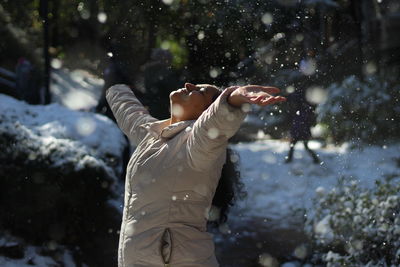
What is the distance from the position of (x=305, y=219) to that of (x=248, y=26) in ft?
6.74

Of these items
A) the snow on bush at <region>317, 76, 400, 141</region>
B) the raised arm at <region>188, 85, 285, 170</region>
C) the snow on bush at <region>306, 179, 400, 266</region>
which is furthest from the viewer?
the snow on bush at <region>317, 76, 400, 141</region>

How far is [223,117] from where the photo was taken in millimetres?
1862

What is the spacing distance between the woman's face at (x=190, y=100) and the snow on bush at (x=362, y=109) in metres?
3.95

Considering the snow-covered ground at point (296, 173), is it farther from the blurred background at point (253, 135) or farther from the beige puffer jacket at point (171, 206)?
the beige puffer jacket at point (171, 206)

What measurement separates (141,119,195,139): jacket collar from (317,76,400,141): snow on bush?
3.97m

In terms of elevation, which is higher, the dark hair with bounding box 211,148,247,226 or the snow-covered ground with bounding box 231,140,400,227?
the dark hair with bounding box 211,148,247,226

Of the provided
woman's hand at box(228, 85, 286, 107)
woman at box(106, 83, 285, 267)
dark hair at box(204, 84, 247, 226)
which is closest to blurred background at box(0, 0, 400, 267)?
dark hair at box(204, 84, 247, 226)

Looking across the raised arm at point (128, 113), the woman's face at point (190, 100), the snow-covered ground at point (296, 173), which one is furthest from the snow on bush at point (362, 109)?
the woman's face at point (190, 100)

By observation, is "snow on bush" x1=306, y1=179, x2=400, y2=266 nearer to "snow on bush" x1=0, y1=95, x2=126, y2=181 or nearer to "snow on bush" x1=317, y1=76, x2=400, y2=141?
"snow on bush" x1=317, y1=76, x2=400, y2=141

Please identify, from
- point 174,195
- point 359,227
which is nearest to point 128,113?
point 174,195

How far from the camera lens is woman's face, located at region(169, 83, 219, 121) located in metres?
2.34

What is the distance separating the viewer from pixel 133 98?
288 cm

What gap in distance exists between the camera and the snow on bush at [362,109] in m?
5.88

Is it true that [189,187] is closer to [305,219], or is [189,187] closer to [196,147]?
[196,147]
